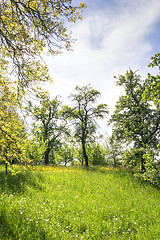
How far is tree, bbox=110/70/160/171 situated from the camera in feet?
48.1

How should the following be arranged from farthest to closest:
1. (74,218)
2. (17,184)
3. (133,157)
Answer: (133,157)
(17,184)
(74,218)

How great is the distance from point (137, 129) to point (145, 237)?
10.9 m

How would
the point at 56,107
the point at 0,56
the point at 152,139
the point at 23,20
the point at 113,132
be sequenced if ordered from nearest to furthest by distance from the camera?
the point at 23,20 → the point at 0,56 → the point at 152,139 → the point at 113,132 → the point at 56,107

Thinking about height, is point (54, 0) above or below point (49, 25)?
above

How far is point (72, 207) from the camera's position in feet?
22.2

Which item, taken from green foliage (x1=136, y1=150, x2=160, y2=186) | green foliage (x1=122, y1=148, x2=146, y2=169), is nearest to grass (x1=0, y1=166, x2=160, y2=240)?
green foliage (x1=136, y1=150, x2=160, y2=186)

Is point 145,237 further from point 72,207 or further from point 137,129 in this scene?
point 137,129

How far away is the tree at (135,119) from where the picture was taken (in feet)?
48.1

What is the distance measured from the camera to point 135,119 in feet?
50.0

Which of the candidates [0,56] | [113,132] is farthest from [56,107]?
[0,56]

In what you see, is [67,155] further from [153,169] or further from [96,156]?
[153,169]

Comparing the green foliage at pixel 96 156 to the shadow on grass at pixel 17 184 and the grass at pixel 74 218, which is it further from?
the grass at pixel 74 218

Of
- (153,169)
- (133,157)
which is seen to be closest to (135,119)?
(133,157)

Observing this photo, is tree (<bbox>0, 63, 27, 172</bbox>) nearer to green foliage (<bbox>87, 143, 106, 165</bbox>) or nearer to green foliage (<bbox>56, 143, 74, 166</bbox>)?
green foliage (<bbox>87, 143, 106, 165</bbox>)
